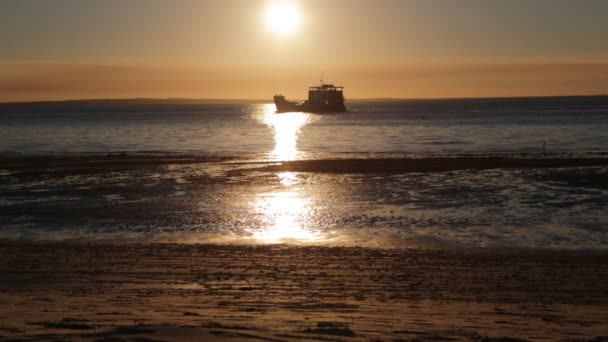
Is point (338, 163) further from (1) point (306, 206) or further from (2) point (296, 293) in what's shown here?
(2) point (296, 293)

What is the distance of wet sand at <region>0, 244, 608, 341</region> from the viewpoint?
24.8 feet

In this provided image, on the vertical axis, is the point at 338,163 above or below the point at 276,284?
below

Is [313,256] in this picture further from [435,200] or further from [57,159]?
[57,159]

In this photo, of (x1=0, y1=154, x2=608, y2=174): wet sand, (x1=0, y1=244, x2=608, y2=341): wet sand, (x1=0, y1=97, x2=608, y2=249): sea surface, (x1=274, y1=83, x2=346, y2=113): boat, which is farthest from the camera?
(x1=274, y1=83, x2=346, y2=113): boat

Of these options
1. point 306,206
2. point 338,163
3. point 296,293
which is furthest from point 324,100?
point 296,293

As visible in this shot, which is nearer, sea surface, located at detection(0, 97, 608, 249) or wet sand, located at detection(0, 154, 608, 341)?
wet sand, located at detection(0, 154, 608, 341)

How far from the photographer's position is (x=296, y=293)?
9867 millimetres

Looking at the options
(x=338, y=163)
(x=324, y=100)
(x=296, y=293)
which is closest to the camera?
(x=296, y=293)

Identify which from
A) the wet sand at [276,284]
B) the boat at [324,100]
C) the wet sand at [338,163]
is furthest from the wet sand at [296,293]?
the boat at [324,100]

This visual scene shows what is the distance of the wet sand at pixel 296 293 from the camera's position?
7.55 meters

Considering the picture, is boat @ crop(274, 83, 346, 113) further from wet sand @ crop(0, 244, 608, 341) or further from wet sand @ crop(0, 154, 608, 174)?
wet sand @ crop(0, 244, 608, 341)

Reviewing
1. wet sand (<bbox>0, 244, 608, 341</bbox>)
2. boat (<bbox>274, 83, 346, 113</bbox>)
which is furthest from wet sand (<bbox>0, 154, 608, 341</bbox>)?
boat (<bbox>274, 83, 346, 113</bbox>)

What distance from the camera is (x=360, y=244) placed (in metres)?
14.6

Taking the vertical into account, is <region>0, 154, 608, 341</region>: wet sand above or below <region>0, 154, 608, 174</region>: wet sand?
above
